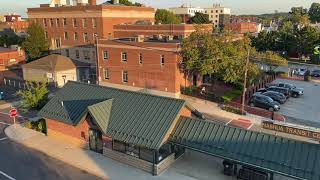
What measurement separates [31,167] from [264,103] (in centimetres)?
2563

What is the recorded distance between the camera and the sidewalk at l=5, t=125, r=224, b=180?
20.7 meters

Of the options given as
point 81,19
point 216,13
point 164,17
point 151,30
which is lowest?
point 151,30

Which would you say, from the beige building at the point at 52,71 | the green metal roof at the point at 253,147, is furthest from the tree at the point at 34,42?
the green metal roof at the point at 253,147

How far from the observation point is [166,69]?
4034cm

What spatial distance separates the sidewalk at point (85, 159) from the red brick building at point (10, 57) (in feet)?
128

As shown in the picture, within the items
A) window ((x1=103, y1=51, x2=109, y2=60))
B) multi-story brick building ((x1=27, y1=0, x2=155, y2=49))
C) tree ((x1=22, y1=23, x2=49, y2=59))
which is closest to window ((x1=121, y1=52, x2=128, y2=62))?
window ((x1=103, y1=51, x2=109, y2=60))

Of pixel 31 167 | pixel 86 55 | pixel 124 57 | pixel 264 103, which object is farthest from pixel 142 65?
pixel 86 55

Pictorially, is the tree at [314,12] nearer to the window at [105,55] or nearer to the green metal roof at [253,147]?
the window at [105,55]

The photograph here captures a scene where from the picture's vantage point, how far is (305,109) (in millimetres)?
36656

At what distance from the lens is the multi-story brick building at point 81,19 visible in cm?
6028

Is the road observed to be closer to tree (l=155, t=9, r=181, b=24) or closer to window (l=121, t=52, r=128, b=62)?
window (l=121, t=52, r=128, b=62)

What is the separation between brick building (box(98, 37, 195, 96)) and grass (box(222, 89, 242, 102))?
590 cm

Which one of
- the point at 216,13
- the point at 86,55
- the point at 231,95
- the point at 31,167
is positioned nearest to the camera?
the point at 31,167

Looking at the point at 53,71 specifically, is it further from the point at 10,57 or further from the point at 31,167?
the point at 31,167
